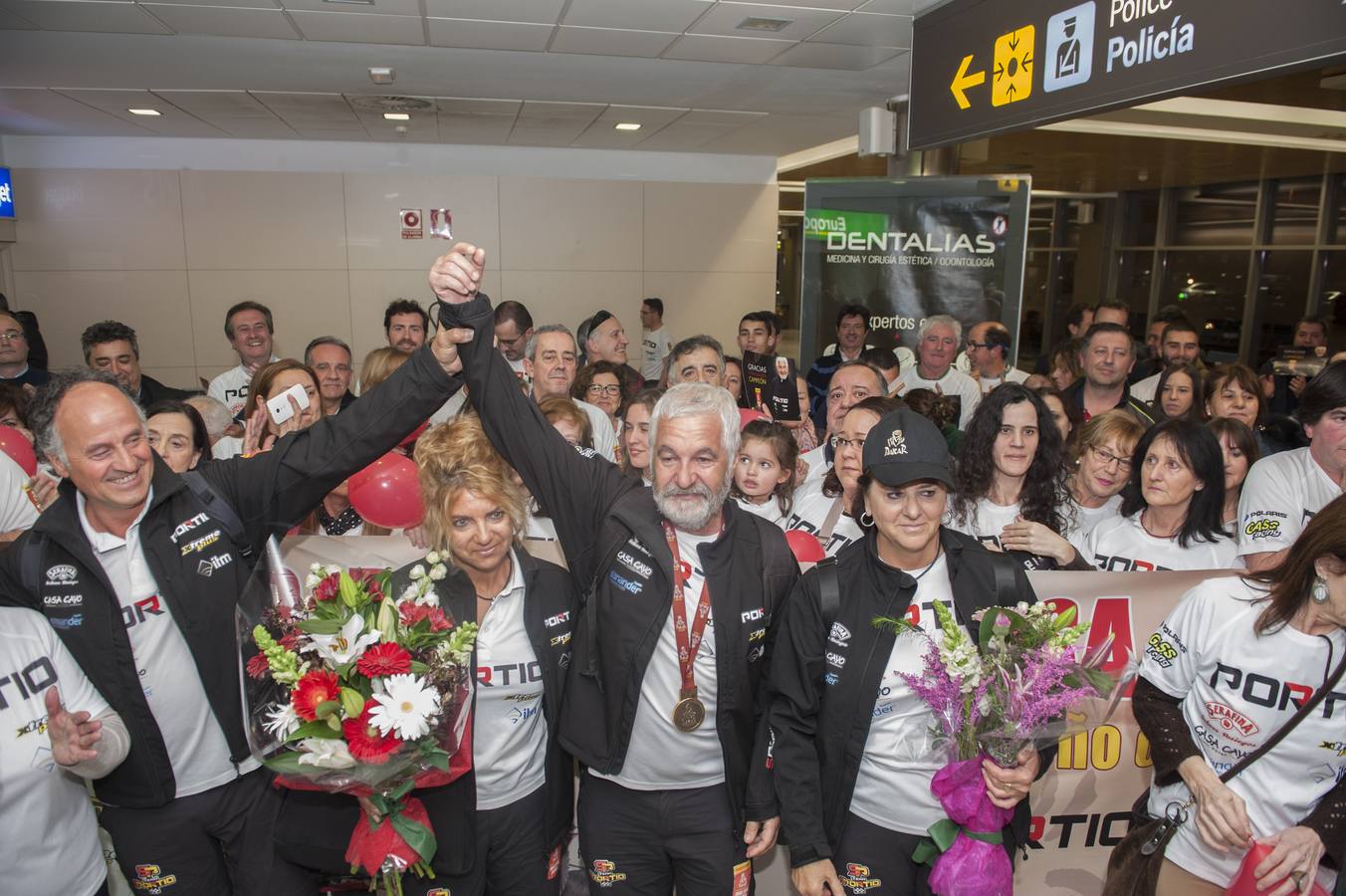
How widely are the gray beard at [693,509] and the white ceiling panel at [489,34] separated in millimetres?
3645

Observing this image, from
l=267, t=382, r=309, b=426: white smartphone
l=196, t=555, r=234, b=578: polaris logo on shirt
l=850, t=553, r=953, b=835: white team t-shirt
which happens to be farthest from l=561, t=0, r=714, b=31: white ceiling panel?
l=850, t=553, r=953, b=835: white team t-shirt

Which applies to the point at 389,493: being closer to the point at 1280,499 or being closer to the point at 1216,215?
the point at 1280,499

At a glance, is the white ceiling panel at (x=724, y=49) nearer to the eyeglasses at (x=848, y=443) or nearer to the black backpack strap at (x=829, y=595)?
the eyeglasses at (x=848, y=443)

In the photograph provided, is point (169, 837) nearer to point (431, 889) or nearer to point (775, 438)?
point (431, 889)

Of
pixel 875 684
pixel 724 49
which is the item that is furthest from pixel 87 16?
pixel 875 684

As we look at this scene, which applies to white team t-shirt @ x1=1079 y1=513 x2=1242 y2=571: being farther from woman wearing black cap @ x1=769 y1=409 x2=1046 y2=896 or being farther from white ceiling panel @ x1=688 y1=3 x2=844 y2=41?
white ceiling panel @ x1=688 y1=3 x2=844 y2=41

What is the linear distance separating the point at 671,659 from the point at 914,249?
16.7 feet

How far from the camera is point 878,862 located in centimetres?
219

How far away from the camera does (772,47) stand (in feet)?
17.1

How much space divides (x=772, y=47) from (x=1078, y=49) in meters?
2.28

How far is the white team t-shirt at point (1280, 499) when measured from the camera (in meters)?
2.99

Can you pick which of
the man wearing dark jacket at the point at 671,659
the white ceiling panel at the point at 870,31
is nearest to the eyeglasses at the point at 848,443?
the man wearing dark jacket at the point at 671,659

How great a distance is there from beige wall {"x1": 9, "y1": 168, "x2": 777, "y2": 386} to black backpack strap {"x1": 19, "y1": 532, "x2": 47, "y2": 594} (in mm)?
7930

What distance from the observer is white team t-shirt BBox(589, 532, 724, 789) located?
7.29 ft
